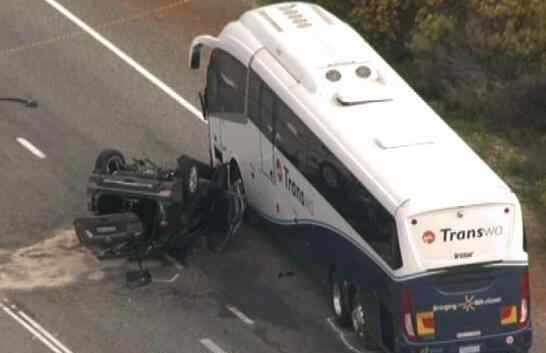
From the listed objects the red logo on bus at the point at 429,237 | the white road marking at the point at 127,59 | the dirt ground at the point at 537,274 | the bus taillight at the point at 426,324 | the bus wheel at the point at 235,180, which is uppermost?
the red logo on bus at the point at 429,237

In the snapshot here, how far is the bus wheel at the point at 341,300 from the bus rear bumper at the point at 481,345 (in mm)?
2084

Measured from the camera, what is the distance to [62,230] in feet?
98.8

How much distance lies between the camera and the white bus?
24.6 metres

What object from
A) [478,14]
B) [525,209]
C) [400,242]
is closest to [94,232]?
[400,242]

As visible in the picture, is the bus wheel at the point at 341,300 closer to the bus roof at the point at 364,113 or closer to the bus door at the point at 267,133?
the bus roof at the point at 364,113

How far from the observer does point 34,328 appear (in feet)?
88.6

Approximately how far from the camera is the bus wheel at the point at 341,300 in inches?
1055

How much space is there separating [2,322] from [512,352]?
8101 mm

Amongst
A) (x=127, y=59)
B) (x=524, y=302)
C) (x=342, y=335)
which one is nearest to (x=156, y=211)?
(x=342, y=335)

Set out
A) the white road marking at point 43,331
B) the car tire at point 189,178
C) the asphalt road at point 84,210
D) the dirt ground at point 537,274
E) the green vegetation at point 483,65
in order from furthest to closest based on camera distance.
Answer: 1. the green vegetation at point 483,65
2. the car tire at point 189,178
3. the dirt ground at point 537,274
4. the asphalt road at point 84,210
5. the white road marking at point 43,331

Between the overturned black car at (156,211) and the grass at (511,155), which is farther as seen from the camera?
the grass at (511,155)

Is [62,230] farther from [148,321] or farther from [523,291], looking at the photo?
[523,291]

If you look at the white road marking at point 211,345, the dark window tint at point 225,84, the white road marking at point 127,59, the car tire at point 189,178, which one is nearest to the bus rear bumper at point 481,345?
the white road marking at point 211,345

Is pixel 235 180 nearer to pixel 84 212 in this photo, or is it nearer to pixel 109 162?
pixel 109 162
